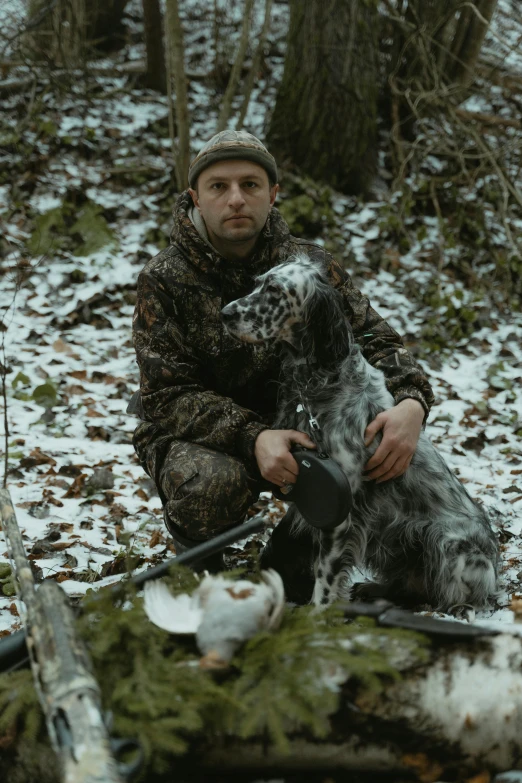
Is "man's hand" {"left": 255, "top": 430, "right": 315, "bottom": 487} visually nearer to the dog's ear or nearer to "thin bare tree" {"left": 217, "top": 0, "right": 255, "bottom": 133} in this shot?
the dog's ear

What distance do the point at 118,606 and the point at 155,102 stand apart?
29.6 ft

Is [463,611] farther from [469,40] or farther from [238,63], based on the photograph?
A: [469,40]

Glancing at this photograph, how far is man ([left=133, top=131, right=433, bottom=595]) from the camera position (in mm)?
3455

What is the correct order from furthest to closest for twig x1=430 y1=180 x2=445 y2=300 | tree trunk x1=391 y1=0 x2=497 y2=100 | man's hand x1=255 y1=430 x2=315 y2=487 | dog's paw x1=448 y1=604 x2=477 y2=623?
1. tree trunk x1=391 y1=0 x2=497 y2=100
2. twig x1=430 y1=180 x2=445 y2=300
3. dog's paw x1=448 y1=604 x2=477 y2=623
4. man's hand x1=255 y1=430 x2=315 y2=487

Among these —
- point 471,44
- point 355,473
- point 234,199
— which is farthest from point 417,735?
point 471,44

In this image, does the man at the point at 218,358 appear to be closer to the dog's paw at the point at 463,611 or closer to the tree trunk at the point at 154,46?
the dog's paw at the point at 463,611

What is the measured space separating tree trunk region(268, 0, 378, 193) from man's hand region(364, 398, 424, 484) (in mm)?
5819

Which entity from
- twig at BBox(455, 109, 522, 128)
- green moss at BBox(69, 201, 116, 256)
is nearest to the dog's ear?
green moss at BBox(69, 201, 116, 256)

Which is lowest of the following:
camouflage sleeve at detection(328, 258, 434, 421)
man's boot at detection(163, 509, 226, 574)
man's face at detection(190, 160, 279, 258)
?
man's boot at detection(163, 509, 226, 574)

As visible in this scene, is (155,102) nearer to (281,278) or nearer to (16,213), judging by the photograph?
(16,213)

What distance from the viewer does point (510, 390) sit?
6.59 m

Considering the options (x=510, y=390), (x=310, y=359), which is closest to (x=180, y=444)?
(x=310, y=359)

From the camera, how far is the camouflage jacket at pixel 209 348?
3.51 meters

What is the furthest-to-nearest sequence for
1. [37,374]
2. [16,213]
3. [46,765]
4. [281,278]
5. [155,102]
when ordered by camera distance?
[155,102]
[16,213]
[37,374]
[281,278]
[46,765]
